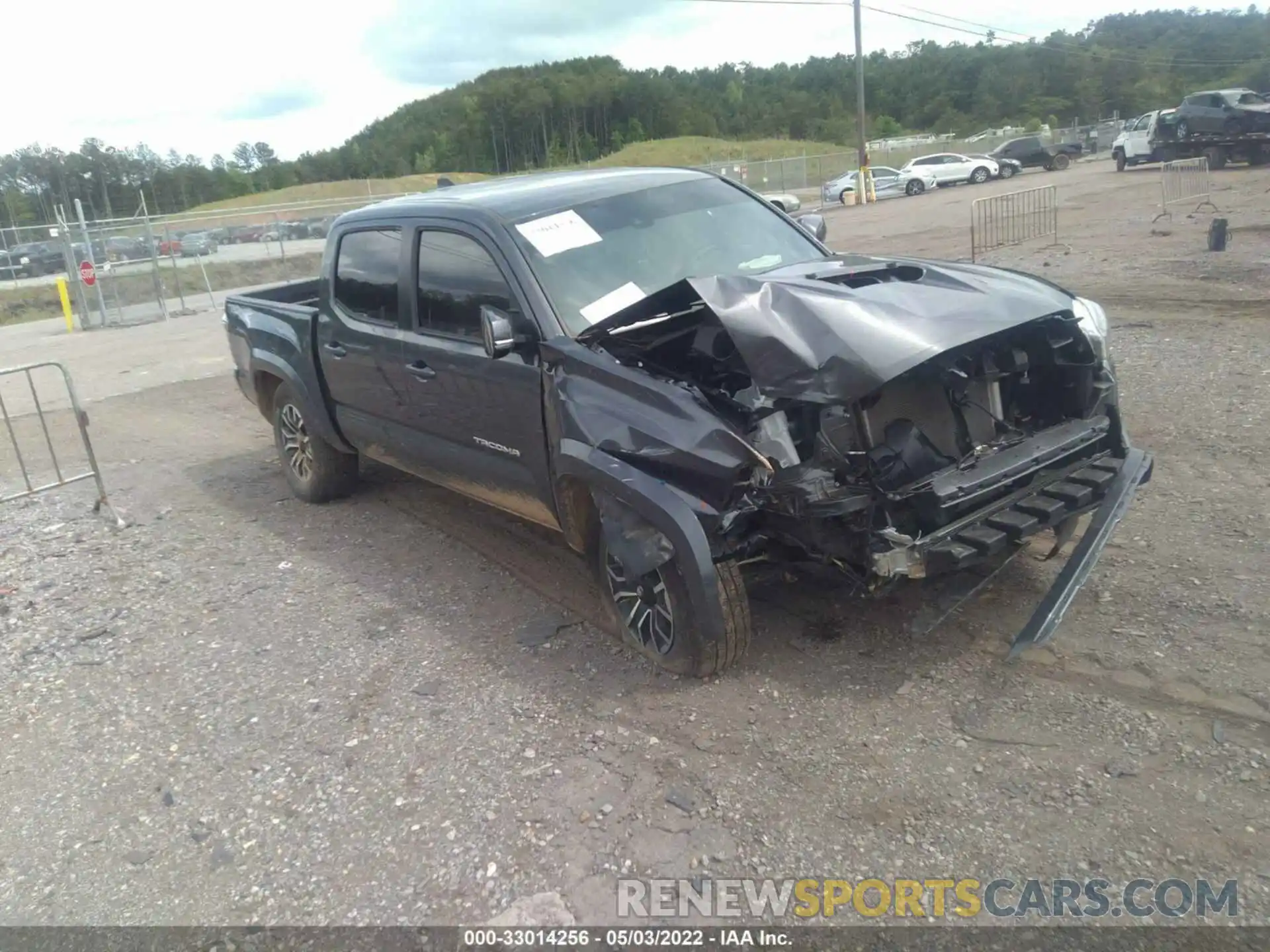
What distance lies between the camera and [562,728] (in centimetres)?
373

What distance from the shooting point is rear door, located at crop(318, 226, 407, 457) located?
5207 mm

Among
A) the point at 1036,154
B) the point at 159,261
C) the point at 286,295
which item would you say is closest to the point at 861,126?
the point at 1036,154

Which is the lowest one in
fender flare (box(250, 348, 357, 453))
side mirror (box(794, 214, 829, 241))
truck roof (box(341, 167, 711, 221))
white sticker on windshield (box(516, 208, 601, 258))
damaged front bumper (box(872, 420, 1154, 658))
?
damaged front bumper (box(872, 420, 1154, 658))

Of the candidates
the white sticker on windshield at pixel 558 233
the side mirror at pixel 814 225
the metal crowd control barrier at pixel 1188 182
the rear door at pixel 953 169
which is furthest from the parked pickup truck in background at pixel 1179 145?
the white sticker on windshield at pixel 558 233

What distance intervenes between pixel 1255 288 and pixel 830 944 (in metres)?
10.3

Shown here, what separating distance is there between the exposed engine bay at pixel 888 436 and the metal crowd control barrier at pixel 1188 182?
17584 mm

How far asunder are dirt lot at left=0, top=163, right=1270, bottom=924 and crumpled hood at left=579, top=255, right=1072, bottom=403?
4.08 ft

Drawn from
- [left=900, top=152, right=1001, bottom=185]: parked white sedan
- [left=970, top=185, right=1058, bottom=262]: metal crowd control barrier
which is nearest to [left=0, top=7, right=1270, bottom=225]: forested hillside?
[left=900, top=152, right=1001, bottom=185]: parked white sedan

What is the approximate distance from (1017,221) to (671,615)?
53.4 feet

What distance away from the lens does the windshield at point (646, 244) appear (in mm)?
4328

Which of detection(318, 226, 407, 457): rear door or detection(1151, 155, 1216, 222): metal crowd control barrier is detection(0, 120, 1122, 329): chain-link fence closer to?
detection(318, 226, 407, 457): rear door

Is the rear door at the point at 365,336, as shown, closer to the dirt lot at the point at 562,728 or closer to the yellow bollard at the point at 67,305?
the dirt lot at the point at 562,728

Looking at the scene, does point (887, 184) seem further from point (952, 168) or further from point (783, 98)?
point (783, 98)

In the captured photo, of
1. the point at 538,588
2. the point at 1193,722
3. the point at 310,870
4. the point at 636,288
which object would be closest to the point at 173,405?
the point at 538,588
